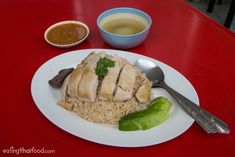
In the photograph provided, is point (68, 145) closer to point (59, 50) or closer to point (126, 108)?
point (126, 108)

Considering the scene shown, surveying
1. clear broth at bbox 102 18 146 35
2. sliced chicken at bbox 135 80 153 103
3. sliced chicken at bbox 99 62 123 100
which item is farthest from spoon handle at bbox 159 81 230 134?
clear broth at bbox 102 18 146 35

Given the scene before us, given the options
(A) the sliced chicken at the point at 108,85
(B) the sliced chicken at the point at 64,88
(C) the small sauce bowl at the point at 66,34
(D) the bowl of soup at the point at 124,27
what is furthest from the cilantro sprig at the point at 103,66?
(C) the small sauce bowl at the point at 66,34

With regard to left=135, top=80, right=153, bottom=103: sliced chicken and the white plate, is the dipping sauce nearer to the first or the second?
the white plate

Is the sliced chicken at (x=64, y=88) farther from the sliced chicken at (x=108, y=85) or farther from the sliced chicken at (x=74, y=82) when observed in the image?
the sliced chicken at (x=108, y=85)

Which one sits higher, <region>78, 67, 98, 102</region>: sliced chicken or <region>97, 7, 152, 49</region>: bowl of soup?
<region>97, 7, 152, 49</region>: bowl of soup

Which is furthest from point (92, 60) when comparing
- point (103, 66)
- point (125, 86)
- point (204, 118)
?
point (204, 118)

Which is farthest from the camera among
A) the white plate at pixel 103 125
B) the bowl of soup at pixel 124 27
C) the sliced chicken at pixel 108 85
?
the bowl of soup at pixel 124 27

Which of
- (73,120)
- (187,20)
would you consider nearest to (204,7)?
(187,20)
